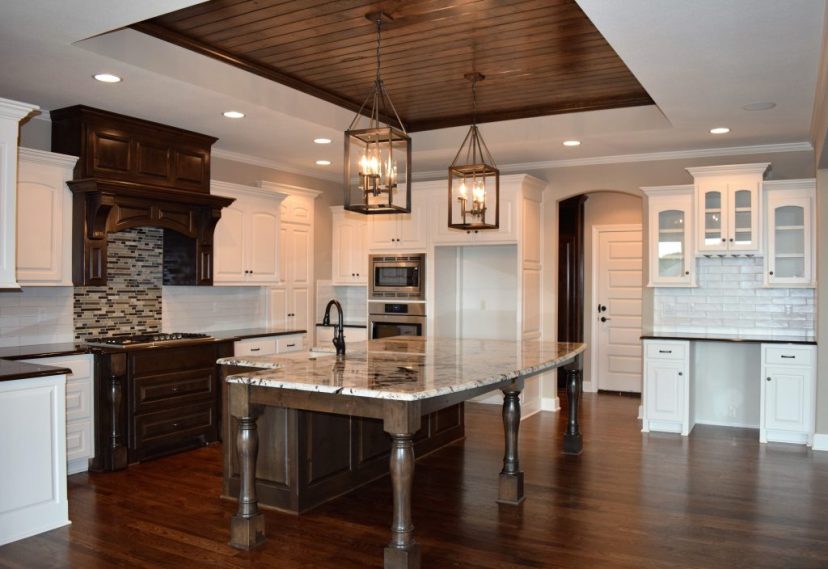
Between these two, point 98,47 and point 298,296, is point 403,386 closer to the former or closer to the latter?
point 98,47

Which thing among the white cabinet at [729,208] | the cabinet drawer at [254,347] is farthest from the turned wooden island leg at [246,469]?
the white cabinet at [729,208]

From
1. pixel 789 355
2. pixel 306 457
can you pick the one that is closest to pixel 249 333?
pixel 306 457

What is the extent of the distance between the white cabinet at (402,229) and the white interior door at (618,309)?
8.04 ft

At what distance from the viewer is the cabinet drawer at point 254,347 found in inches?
228

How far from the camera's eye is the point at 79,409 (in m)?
4.61

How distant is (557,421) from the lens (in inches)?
255

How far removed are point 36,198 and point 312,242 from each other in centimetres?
320

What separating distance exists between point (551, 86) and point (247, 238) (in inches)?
120

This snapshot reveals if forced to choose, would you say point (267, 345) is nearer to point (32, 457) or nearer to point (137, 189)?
point (137, 189)

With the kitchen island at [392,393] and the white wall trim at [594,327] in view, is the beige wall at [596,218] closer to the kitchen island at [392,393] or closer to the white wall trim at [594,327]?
the white wall trim at [594,327]

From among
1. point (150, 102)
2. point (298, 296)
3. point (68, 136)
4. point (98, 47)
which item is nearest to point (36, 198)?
point (68, 136)

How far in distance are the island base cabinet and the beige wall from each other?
15.0 feet

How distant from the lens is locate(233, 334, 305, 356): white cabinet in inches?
230

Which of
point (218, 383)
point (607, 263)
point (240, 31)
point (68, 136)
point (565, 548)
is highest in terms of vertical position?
point (240, 31)
